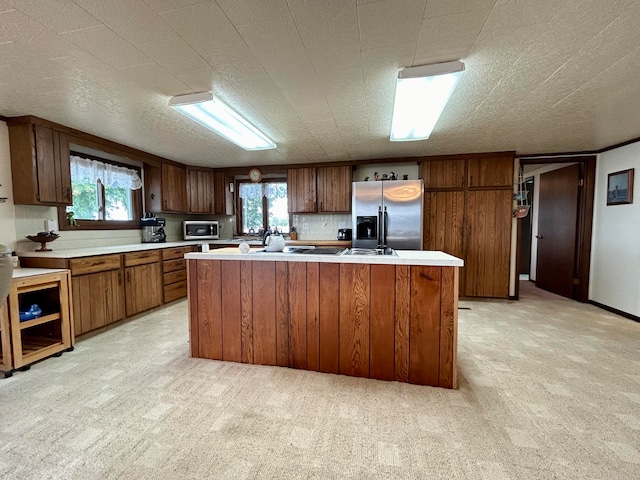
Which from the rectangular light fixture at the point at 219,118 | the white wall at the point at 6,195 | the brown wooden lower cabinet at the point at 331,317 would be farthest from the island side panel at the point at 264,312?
the white wall at the point at 6,195

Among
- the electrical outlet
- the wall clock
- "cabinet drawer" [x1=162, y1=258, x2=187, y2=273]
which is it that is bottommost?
"cabinet drawer" [x1=162, y1=258, x2=187, y2=273]

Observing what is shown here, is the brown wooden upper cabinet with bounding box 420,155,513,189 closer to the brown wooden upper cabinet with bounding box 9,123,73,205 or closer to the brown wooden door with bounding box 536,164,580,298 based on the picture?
the brown wooden door with bounding box 536,164,580,298

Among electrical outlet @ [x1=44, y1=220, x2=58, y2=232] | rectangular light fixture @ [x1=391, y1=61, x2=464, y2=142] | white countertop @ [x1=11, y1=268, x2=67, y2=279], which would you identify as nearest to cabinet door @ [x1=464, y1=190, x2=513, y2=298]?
rectangular light fixture @ [x1=391, y1=61, x2=464, y2=142]

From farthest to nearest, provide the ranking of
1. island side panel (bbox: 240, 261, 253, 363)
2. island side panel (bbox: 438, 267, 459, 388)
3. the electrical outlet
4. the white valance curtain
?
the white valance curtain < the electrical outlet < island side panel (bbox: 240, 261, 253, 363) < island side panel (bbox: 438, 267, 459, 388)

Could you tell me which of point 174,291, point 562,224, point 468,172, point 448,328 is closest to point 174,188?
point 174,291

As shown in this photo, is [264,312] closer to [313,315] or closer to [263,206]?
[313,315]

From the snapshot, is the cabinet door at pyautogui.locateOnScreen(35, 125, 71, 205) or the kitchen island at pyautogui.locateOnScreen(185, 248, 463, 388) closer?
the kitchen island at pyautogui.locateOnScreen(185, 248, 463, 388)

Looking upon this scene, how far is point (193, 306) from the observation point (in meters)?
2.48

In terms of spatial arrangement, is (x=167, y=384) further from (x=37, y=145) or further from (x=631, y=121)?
(x=631, y=121)

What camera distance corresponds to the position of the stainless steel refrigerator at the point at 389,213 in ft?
13.4

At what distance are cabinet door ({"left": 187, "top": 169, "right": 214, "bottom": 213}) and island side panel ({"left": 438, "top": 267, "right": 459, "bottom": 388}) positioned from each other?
170 inches

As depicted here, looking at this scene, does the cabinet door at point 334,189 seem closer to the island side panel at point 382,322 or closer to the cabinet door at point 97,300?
the island side panel at point 382,322

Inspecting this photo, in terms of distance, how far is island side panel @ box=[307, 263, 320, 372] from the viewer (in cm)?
219

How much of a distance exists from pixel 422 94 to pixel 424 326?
5.73 ft
